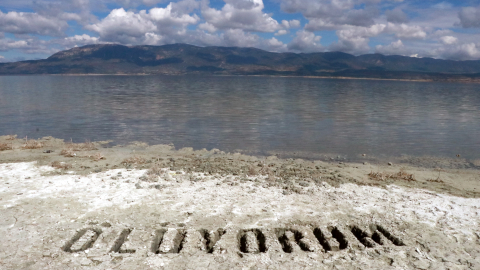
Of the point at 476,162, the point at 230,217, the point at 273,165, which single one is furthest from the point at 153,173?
the point at 476,162

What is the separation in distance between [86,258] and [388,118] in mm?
29192

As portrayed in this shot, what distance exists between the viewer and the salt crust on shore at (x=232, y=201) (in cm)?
798

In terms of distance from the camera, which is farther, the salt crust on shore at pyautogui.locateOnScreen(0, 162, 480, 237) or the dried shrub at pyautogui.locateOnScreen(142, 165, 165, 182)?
the dried shrub at pyautogui.locateOnScreen(142, 165, 165, 182)

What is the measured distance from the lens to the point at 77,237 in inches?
283

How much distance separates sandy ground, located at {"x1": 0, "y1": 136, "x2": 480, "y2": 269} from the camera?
6477mm

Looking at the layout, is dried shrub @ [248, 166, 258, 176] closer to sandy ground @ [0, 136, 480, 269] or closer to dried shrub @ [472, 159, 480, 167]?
sandy ground @ [0, 136, 480, 269]

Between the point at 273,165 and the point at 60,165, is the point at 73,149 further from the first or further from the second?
the point at 273,165

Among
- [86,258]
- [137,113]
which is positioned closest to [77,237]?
[86,258]

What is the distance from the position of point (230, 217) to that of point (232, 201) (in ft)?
3.13

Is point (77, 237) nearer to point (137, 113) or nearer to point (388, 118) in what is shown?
point (137, 113)

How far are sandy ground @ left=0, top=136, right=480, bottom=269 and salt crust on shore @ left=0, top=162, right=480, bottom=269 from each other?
31 mm

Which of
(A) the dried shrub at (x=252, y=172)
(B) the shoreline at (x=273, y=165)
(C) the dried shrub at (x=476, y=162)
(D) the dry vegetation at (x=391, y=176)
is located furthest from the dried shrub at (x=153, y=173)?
(C) the dried shrub at (x=476, y=162)

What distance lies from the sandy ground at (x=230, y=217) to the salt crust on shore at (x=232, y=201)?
0.10 feet

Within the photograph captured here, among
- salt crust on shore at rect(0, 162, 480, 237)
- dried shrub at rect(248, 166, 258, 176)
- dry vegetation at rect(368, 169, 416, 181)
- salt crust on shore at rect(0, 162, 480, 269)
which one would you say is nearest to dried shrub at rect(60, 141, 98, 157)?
salt crust on shore at rect(0, 162, 480, 237)
